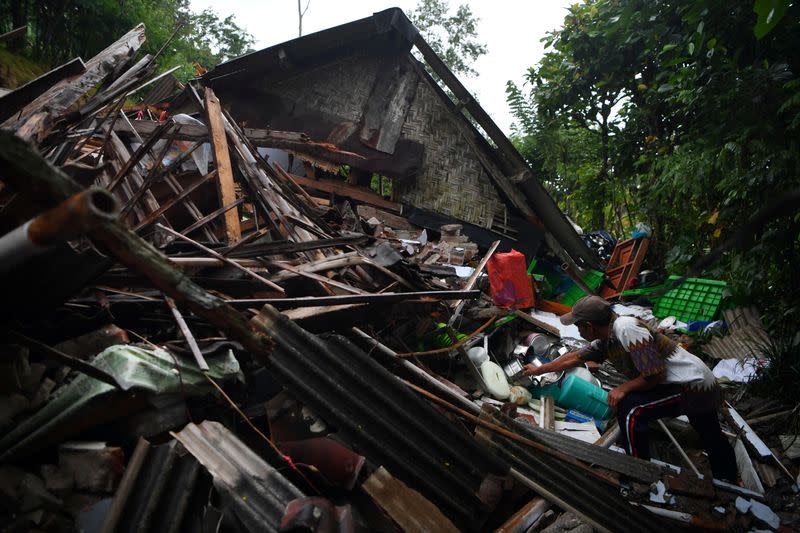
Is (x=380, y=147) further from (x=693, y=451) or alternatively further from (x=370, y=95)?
(x=693, y=451)

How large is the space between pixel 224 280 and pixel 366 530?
6.16ft

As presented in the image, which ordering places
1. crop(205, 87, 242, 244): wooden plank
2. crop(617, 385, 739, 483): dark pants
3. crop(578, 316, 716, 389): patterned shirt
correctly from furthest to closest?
crop(205, 87, 242, 244): wooden plank, crop(617, 385, 739, 483): dark pants, crop(578, 316, 716, 389): patterned shirt

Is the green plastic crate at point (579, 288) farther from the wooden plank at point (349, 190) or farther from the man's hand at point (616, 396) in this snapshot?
the man's hand at point (616, 396)

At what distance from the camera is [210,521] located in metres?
1.94

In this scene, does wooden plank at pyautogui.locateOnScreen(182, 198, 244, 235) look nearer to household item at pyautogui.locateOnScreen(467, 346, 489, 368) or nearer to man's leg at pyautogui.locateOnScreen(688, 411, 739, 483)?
household item at pyautogui.locateOnScreen(467, 346, 489, 368)

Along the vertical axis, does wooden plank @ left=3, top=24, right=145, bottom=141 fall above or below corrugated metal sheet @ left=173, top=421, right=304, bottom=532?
above

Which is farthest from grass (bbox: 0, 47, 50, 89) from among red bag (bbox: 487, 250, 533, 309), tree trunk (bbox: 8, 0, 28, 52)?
red bag (bbox: 487, 250, 533, 309)

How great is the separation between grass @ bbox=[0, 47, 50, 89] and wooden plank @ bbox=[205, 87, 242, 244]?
19.5 ft

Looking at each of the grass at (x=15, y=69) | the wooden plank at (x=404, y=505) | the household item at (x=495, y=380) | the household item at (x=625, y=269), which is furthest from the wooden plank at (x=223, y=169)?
the household item at (x=625, y=269)

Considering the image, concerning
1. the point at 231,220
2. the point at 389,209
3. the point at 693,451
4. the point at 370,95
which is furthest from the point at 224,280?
the point at 370,95

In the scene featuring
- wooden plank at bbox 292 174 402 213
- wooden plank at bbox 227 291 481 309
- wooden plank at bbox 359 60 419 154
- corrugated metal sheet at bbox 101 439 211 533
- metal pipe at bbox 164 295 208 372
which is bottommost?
corrugated metal sheet at bbox 101 439 211 533

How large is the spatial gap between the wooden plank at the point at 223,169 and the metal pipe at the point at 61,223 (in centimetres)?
287

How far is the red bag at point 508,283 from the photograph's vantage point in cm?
600

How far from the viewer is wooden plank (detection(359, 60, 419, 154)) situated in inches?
313
